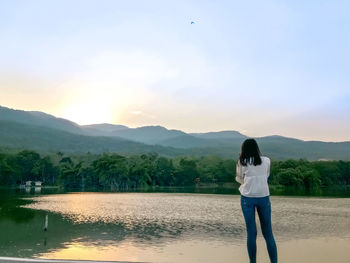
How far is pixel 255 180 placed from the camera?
16.1 feet

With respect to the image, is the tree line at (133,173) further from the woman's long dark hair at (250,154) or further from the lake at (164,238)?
the woman's long dark hair at (250,154)

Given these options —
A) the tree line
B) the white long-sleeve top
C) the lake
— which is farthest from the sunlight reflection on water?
the tree line

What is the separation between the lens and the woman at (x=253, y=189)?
16.0 ft

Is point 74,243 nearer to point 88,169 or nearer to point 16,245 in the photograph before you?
point 16,245

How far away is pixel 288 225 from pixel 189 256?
13.2m

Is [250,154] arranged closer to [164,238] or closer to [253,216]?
[253,216]

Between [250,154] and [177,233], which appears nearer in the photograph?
[250,154]

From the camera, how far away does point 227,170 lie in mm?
122188

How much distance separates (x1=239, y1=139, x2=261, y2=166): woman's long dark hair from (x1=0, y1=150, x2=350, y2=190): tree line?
298 ft

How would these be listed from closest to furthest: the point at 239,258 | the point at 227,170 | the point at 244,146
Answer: the point at 244,146 → the point at 239,258 → the point at 227,170

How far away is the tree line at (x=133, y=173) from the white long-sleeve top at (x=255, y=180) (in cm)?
9094

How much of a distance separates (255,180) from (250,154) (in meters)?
0.36

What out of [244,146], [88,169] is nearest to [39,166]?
[88,169]

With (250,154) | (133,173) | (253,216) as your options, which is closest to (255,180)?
(250,154)
